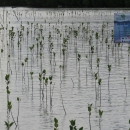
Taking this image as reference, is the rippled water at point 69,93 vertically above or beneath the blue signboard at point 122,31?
beneath

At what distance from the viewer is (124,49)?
21984 millimetres

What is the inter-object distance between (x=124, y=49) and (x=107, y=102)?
9.99 m

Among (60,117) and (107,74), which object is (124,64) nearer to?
(107,74)

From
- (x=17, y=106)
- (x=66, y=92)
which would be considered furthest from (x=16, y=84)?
(x=17, y=106)
